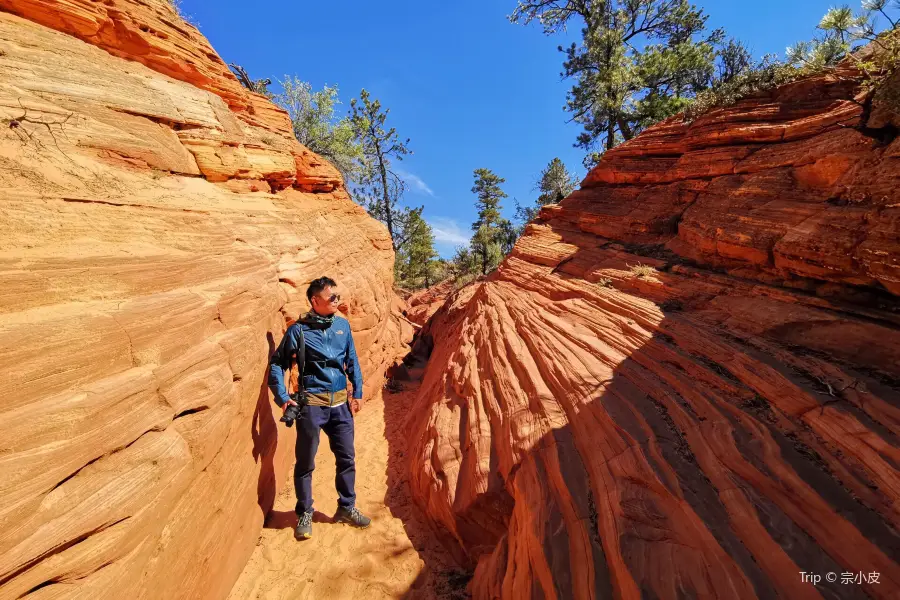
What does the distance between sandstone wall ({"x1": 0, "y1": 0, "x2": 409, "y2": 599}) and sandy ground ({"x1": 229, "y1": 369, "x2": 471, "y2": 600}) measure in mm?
269

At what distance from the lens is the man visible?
382cm

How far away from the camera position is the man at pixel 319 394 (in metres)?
3.82

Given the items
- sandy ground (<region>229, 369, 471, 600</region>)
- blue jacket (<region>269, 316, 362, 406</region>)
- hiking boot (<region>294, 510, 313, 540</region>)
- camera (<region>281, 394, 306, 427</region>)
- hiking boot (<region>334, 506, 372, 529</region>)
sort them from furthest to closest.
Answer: hiking boot (<region>334, 506, 372, 529</region>) → blue jacket (<region>269, 316, 362, 406</region>) → hiking boot (<region>294, 510, 313, 540</region>) → camera (<region>281, 394, 306, 427</region>) → sandy ground (<region>229, 369, 471, 600</region>)

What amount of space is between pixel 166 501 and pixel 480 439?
3.16 meters

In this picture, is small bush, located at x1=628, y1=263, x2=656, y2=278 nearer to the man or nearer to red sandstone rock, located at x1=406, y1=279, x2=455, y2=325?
the man

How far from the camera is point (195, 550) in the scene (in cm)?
278

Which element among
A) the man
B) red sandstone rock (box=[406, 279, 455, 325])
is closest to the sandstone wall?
the man

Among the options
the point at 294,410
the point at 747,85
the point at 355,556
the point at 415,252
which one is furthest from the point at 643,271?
the point at 415,252

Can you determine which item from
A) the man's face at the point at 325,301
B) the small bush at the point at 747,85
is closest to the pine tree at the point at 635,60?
the small bush at the point at 747,85

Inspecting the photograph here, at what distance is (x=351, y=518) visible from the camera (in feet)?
13.3

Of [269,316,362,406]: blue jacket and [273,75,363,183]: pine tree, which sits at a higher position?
[273,75,363,183]: pine tree

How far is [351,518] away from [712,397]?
4.16 meters

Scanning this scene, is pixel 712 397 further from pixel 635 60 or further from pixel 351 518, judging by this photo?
pixel 635 60

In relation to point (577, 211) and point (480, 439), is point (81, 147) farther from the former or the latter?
point (577, 211)
